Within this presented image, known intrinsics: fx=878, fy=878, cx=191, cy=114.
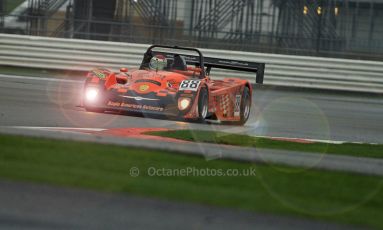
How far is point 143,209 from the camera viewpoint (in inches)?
211

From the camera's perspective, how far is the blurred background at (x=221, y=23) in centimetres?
1970

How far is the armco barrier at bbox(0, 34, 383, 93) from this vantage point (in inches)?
803

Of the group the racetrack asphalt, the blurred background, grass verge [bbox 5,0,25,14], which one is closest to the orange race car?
the racetrack asphalt

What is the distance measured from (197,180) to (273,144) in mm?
3801

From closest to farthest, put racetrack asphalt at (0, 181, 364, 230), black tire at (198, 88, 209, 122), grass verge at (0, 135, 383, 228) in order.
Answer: racetrack asphalt at (0, 181, 364, 230) → grass verge at (0, 135, 383, 228) → black tire at (198, 88, 209, 122)

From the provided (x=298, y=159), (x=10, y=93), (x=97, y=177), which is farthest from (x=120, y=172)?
Answer: (x=10, y=93)

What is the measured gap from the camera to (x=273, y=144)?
1006cm

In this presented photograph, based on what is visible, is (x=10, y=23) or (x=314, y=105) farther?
(x=10, y=23)

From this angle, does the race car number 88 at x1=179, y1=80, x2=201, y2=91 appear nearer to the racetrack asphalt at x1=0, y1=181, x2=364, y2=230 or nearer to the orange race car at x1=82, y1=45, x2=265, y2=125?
the orange race car at x1=82, y1=45, x2=265, y2=125

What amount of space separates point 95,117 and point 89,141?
4836mm

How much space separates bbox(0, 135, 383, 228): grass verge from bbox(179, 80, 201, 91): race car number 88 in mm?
4684

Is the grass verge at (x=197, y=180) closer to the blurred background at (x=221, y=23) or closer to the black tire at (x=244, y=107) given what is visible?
the black tire at (x=244, y=107)

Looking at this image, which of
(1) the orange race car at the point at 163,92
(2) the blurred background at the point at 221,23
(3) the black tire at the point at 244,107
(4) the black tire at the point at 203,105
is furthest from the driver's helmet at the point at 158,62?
(2) the blurred background at the point at 221,23

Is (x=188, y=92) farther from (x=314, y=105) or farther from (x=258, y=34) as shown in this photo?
(x=258, y=34)
